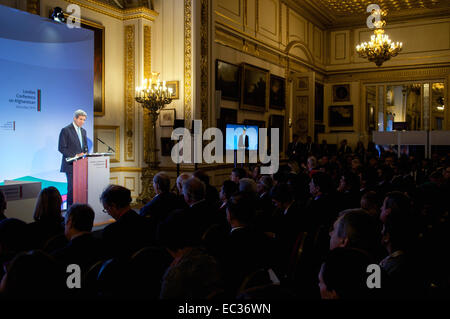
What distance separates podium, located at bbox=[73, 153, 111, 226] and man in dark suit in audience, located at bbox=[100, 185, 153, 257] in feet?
9.96

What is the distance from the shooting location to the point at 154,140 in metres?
A: 8.40

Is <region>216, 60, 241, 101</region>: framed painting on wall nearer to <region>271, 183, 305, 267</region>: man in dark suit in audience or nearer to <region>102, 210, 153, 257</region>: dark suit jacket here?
<region>271, 183, 305, 267</region>: man in dark suit in audience

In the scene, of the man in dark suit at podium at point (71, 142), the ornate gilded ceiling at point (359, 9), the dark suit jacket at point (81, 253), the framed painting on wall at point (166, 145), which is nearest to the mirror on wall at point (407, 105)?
the ornate gilded ceiling at point (359, 9)

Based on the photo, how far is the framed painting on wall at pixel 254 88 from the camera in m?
10.6

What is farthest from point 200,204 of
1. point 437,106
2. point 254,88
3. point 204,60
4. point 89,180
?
point 437,106

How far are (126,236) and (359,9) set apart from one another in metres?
14.2

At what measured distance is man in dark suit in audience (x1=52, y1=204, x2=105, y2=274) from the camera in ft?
8.03

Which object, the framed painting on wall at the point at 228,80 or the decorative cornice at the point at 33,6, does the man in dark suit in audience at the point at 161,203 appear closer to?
the decorative cornice at the point at 33,6

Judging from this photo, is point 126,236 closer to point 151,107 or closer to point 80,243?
point 80,243

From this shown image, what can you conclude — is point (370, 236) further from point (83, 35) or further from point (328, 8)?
point (328, 8)

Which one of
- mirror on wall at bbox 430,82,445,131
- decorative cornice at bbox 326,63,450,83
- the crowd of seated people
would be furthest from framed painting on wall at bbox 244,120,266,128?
mirror on wall at bbox 430,82,445,131

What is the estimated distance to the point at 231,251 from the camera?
261 centimetres
